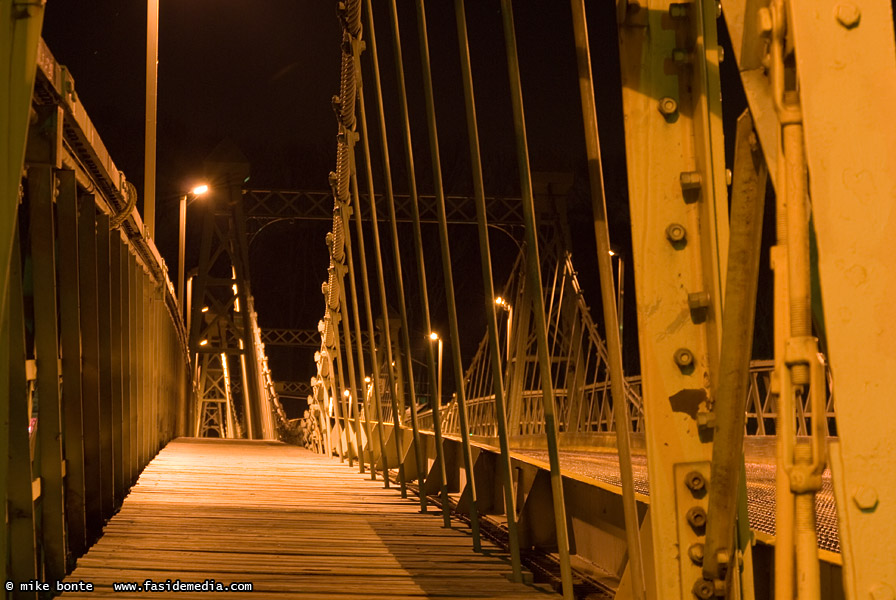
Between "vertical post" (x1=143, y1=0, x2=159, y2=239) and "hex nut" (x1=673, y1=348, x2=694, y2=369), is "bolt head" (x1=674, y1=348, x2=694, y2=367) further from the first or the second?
"vertical post" (x1=143, y1=0, x2=159, y2=239)

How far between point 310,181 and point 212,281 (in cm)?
1961

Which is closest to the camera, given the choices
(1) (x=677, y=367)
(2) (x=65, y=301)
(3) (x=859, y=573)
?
(3) (x=859, y=573)

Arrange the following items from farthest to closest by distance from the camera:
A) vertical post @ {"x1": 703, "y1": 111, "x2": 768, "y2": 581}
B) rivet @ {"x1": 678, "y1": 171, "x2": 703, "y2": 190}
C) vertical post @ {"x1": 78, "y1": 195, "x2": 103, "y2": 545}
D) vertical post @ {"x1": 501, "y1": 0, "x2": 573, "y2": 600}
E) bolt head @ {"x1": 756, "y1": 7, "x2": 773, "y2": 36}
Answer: vertical post @ {"x1": 78, "y1": 195, "x2": 103, "y2": 545} → vertical post @ {"x1": 501, "y1": 0, "x2": 573, "y2": 600} → rivet @ {"x1": 678, "y1": 171, "x2": 703, "y2": 190} → vertical post @ {"x1": 703, "y1": 111, "x2": 768, "y2": 581} → bolt head @ {"x1": 756, "y1": 7, "x2": 773, "y2": 36}

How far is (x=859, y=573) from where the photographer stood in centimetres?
120

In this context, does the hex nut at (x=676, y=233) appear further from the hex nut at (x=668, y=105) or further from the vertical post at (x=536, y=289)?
the vertical post at (x=536, y=289)

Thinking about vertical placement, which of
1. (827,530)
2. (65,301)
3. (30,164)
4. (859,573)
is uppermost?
(30,164)

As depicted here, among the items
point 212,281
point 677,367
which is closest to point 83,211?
point 677,367

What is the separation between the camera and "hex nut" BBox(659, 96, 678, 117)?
198 centimetres

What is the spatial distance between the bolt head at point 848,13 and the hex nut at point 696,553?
0.98 metres

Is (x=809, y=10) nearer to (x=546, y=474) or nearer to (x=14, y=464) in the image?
(x=14, y=464)

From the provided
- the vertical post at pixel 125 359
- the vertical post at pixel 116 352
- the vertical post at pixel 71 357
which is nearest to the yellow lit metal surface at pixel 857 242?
the vertical post at pixel 71 357

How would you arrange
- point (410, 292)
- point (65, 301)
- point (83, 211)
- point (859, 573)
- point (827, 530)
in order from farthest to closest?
point (410, 292)
point (83, 211)
point (65, 301)
point (827, 530)
point (859, 573)

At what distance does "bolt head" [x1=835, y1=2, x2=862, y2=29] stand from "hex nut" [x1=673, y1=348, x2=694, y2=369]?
79 cm

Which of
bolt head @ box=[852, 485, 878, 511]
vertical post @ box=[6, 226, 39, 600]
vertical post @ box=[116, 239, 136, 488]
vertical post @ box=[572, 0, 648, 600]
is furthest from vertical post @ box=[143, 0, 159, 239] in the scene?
bolt head @ box=[852, 485, 878, 511]
